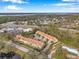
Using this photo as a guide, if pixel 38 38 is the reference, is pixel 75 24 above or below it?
above

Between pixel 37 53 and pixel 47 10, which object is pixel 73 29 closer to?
pixel 47 10

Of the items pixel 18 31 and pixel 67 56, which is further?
pixel 18 31

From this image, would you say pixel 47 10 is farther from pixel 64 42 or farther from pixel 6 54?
pixel 6 54

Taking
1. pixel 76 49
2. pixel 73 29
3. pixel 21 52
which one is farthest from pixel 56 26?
pixel 21 52

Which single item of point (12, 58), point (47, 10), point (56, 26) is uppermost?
point (47, 10)

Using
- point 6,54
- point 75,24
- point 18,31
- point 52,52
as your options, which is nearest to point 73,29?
point 75,24

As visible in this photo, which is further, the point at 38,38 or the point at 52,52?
the point at 38,38

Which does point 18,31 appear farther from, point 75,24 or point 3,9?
point 75,24

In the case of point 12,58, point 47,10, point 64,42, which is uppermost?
point 47,10

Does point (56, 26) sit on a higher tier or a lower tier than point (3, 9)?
lower
